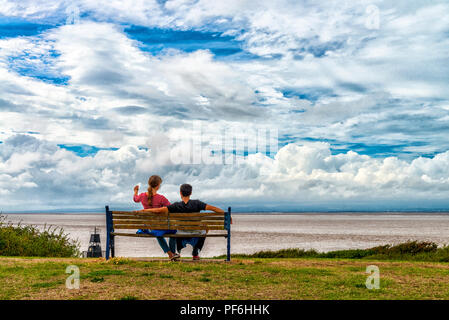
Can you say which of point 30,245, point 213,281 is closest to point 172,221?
point 213,281

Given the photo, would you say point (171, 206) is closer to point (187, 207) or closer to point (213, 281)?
point (187, 207)

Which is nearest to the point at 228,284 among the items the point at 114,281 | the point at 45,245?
the point at 114,281

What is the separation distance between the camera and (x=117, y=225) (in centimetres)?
977

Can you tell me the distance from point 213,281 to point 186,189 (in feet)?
9.46

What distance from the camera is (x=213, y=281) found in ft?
24.3

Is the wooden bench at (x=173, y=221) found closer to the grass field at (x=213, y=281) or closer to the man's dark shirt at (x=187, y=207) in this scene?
the man's dark shirt at (x=187, y=207)

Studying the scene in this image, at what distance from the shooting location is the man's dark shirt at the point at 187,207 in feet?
32.4

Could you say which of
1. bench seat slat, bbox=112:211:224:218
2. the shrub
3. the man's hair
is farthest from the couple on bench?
the shrub

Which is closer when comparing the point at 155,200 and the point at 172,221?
the point at 172,221

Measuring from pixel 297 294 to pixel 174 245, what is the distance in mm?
4360

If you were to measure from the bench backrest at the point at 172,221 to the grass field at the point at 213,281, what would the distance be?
788mm

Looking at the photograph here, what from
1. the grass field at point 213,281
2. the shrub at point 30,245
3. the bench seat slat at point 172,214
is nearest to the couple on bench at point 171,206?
the bench seat slat at point 172,214
